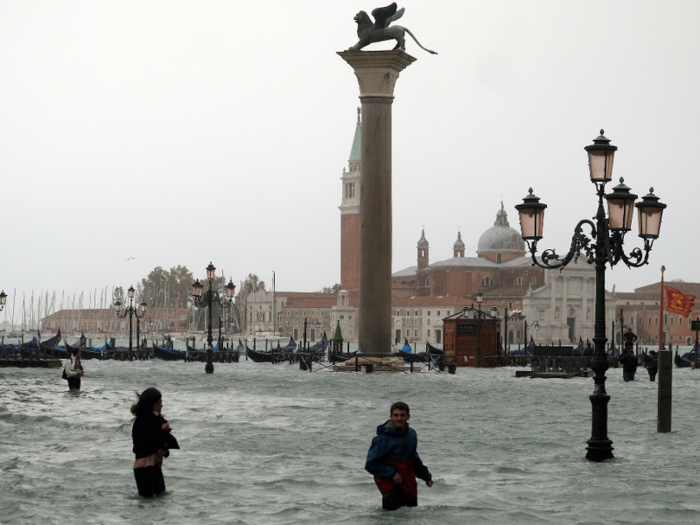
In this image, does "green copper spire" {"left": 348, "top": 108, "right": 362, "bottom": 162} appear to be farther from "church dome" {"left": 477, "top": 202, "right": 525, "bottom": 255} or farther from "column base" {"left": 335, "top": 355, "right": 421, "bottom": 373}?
"column base" {"left": 335, "top": 355, "right": 421, "bottom": 373}

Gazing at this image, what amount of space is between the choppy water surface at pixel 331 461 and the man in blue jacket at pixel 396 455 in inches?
30.3

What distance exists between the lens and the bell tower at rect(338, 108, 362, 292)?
97375mm

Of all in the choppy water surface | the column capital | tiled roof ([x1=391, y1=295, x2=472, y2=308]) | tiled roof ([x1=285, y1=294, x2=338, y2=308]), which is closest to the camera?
the choppy water surface

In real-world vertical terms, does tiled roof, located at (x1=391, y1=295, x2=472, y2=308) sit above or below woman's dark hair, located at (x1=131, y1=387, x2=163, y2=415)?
above

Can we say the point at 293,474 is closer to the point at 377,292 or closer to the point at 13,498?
the point at 13,498

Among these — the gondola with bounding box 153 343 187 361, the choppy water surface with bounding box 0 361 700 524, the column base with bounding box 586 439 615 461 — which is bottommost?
the choppy water surface with bounding box 0 361 700 524

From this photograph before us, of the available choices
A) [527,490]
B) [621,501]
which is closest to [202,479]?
[527,490]

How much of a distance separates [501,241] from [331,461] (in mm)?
110323

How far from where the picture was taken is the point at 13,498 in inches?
356

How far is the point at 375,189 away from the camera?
31.3 m

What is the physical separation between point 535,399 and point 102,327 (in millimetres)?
131061

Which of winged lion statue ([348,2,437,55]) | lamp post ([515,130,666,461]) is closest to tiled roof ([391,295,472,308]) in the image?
winged lion statue ([348,2,437,55])

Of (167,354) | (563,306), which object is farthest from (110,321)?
(167,354)

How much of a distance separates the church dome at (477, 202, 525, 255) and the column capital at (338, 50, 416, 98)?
3524 inches
